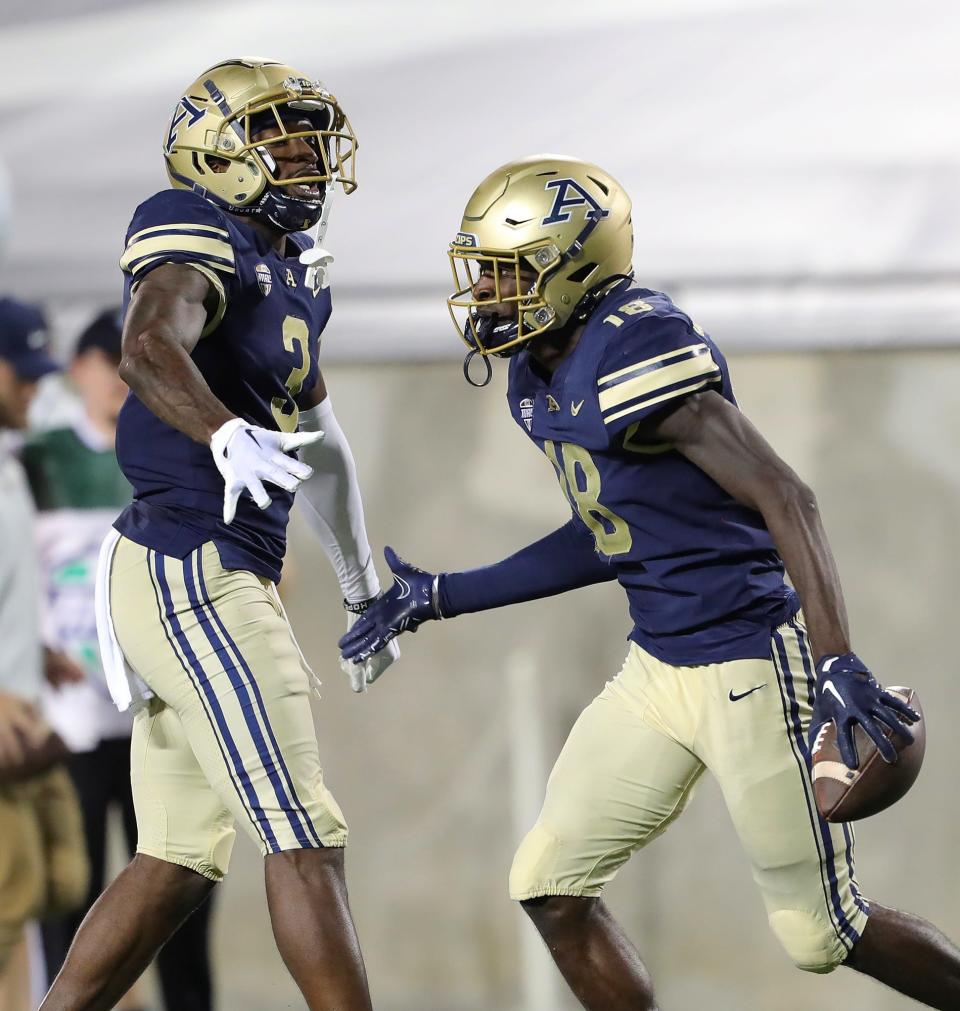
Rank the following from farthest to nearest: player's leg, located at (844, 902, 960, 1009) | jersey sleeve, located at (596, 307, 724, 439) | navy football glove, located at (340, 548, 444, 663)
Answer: navy football glove, located at (340, 548, 444, 663), player's leg, located at (844, 902, 960, 1009), jersey sleeve, located at (596, 307, 724, 439)

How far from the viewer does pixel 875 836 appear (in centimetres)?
379

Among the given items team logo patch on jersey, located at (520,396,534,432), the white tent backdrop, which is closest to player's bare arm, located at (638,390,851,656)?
team logo patch on jersey, located at (520,396,534,432)

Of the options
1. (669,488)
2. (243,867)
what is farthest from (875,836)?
(669,488)

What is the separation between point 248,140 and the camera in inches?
84.4

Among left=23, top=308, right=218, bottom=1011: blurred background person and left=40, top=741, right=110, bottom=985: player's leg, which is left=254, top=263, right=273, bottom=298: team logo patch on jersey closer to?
left=23, top=308, right=218, bottom=1011: blurred background person

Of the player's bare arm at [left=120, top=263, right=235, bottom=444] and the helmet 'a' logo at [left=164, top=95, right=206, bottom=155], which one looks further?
the helmet 'a' logo at [left=164, top=95, right=206, bottom=155]

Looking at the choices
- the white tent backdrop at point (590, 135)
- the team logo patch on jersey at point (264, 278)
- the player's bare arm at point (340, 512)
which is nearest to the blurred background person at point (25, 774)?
the white tent backdrop at point (590, 135)

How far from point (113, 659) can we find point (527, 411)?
0.69 m

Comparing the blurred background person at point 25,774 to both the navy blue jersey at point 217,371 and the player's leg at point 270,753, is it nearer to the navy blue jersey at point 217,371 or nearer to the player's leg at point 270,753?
the navy blue jersey at point 217,371

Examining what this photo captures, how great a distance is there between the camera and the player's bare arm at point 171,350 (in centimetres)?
185

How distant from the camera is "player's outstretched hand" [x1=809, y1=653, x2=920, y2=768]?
1761 mm

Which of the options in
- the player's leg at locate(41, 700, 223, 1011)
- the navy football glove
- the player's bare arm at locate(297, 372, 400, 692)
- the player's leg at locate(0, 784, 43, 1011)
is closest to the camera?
the player's leg at locate(41, 700, 223, 1011)

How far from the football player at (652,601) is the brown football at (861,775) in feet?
0.13

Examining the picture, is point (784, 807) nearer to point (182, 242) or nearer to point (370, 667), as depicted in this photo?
point (370, 667)
